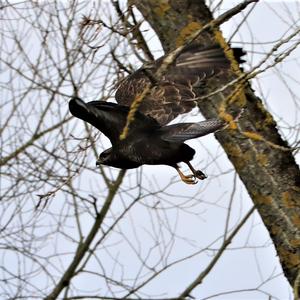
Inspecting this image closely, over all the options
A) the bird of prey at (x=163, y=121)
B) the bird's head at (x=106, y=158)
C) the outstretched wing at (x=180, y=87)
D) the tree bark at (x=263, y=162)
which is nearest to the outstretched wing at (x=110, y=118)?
the bird of prey at (x=163, y=121)

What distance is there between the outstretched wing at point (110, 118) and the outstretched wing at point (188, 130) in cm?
14

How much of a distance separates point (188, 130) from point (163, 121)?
75 cm

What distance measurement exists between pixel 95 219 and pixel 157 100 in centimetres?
392

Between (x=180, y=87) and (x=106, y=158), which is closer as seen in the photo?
(x=106, y=158)

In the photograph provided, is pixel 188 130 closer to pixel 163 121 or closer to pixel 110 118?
pixel 110 118

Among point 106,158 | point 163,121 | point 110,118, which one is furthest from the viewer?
point 163,121

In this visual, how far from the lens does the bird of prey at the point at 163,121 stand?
5410 millimetres

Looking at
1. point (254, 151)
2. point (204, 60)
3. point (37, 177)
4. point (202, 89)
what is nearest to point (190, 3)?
point (202, 89)

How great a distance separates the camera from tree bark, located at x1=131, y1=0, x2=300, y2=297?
7363 mm

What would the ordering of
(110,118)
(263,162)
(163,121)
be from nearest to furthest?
(110,118) → (163,121) → (263,162)

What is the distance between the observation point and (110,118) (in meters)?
5.52

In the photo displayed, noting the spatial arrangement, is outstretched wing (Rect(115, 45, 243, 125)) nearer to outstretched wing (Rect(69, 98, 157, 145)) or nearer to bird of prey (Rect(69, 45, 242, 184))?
bird of prey (Rect(69, 45, 242, 184))

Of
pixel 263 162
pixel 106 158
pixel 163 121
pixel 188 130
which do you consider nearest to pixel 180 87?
pixel 163 121

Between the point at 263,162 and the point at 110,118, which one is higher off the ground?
the point at 263,162
